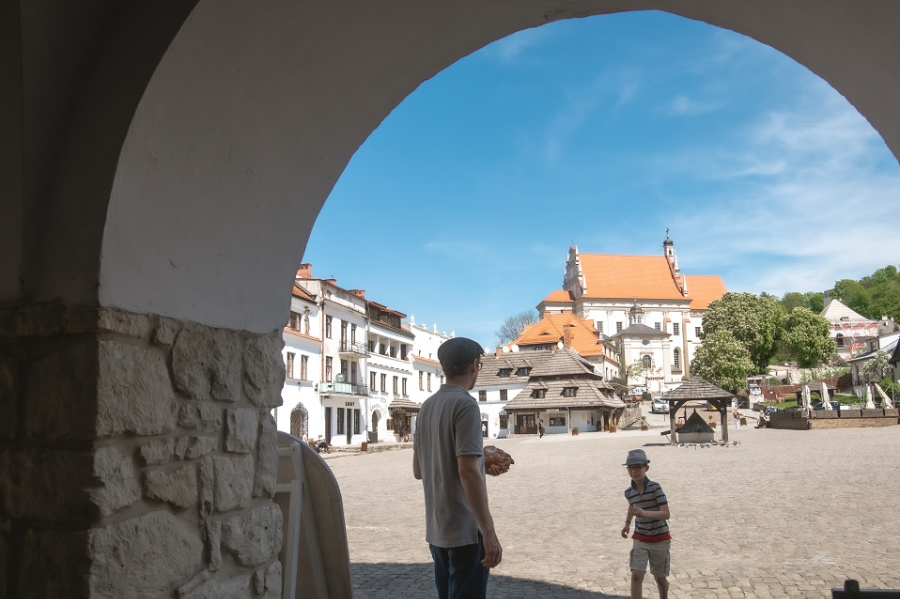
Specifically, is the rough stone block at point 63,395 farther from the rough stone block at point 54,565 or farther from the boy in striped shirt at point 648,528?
the boy in striped shirt at point 648,528

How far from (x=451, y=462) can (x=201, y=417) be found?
108cm

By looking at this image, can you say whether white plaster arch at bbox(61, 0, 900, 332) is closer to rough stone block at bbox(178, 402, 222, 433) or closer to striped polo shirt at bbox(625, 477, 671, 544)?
rough stone block at bbox(178, 402, 222, 433)

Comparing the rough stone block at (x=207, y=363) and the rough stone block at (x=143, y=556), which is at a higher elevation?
the rough stone block at (x=207, y=363)

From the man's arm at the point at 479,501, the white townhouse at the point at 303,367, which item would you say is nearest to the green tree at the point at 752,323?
the white townhouse at the point at 303,367

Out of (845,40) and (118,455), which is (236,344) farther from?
(845,40)

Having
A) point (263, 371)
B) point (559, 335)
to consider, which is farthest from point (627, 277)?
point (263, 371)

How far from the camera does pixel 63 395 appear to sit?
224 centimetres

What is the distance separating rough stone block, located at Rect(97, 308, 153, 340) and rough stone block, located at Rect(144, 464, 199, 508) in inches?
17.3

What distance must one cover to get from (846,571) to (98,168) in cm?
632

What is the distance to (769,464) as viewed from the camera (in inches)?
700

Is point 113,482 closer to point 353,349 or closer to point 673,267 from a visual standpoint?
point 353,349

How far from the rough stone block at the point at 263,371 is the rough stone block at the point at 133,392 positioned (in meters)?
0.44

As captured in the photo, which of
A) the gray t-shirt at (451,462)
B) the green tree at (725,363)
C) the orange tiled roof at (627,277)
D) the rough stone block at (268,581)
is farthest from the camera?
the orange tiled roof at (627,277)

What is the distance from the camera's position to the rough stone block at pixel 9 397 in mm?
2322
